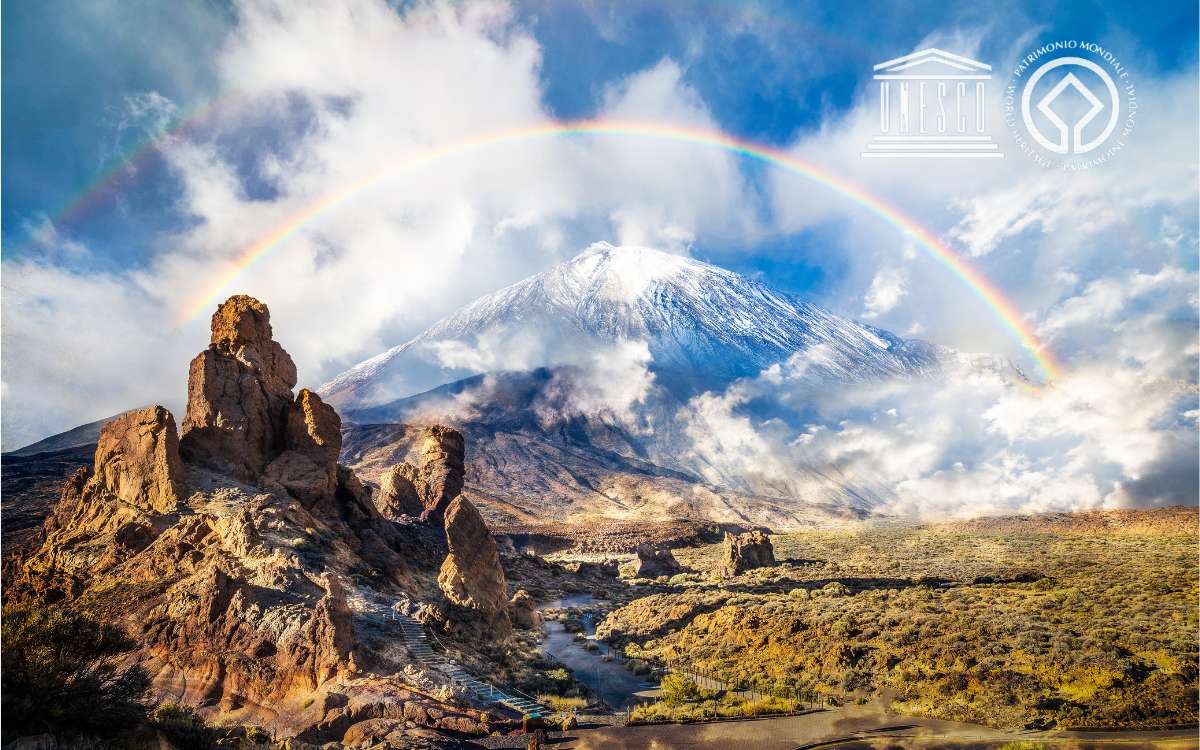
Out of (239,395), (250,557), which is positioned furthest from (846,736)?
(239,395)

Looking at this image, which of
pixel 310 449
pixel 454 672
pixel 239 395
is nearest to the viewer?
pixel 454 672

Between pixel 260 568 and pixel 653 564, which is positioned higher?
pixel 260 568

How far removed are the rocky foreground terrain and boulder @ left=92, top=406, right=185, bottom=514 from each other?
0.06m

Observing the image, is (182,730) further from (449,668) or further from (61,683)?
(449,668)

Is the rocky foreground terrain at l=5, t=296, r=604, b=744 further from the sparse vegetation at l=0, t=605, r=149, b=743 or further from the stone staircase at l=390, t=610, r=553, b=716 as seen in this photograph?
the sparse vegetation at l=0, t=605, r=149, b=743

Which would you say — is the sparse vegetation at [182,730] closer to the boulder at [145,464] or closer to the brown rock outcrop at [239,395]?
the boulder at [145,464]

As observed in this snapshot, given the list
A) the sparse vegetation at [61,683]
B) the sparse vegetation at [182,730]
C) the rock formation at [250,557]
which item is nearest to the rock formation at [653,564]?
the rock formation at [250,557]

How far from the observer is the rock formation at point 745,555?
1612 inches

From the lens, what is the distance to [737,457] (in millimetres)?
191000

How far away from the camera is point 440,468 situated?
149ft

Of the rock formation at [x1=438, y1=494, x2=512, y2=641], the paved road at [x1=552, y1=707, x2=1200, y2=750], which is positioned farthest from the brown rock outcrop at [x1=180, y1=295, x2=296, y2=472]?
the paved road at [x1=552, y1=707, x2=1200, y2=750]

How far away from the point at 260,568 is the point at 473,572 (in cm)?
737

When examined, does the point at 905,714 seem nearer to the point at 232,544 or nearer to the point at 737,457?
the point at 232,544

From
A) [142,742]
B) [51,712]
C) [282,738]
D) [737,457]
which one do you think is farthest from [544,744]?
[737,457]
